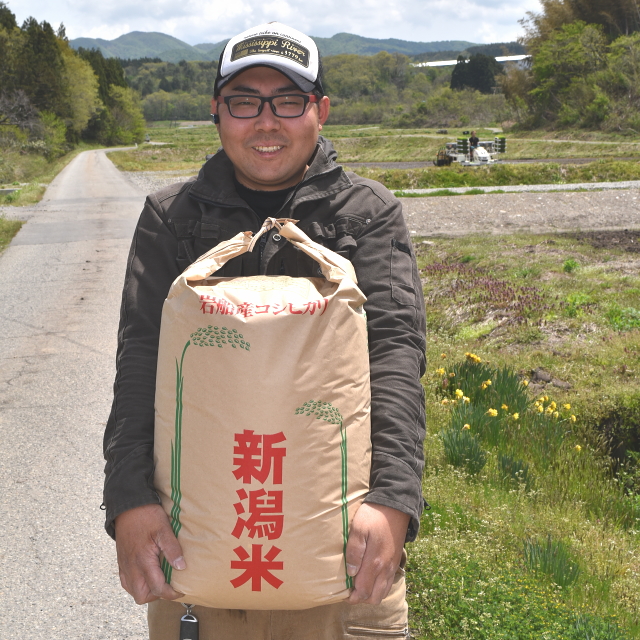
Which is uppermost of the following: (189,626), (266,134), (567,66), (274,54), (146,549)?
(567,66)

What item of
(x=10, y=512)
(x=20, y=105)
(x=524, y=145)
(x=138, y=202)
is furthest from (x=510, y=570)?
(x=20, y=105)

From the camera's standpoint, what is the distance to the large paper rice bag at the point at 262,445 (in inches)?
54.1

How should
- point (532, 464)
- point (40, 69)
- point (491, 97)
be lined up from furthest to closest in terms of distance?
point (491, 97) < point (40, 69) < point (532, 464)

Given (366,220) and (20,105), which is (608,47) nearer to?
(20,105)

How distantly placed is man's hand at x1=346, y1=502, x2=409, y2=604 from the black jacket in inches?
3.0

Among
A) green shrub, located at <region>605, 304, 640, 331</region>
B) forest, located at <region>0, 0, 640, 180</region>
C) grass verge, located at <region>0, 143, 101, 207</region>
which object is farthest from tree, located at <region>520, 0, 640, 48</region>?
green shrub, located at <region>605, 304, 640, 331</region>

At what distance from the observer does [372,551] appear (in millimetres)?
1430

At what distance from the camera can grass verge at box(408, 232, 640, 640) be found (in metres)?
2.56

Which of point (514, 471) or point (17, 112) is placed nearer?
point (514, 471)

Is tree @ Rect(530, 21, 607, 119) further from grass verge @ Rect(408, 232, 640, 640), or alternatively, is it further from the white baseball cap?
the white baseball cap

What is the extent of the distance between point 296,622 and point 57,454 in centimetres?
346

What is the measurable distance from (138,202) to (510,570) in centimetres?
2027

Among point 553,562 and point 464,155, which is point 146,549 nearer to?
point 553,562

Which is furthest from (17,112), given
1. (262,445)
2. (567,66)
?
(262,445)
